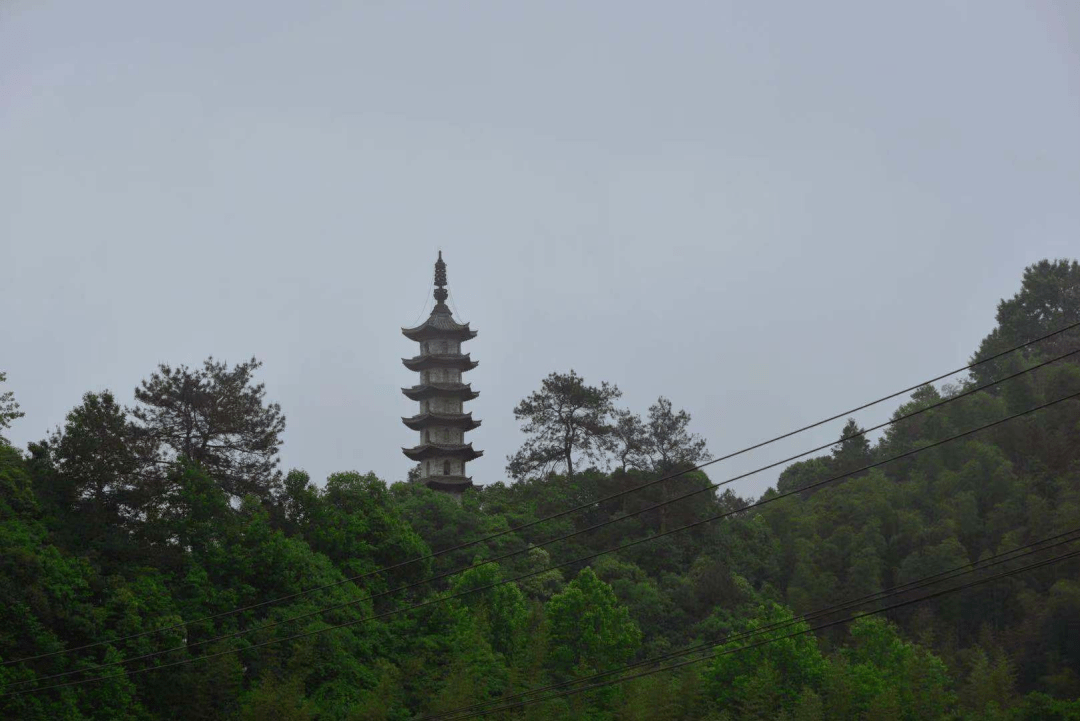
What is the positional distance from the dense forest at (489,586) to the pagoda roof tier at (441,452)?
499 centimetres

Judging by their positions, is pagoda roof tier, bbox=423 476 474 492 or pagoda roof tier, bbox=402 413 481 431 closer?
pagoda roof tier, bbox=423 476 474 492

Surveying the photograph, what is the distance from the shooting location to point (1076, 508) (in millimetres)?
38438

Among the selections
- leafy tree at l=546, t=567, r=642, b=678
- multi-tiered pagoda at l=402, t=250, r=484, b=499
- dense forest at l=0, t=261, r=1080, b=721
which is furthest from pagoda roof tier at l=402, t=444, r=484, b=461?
leafy tree at l=546, t=567, r=642, b=678

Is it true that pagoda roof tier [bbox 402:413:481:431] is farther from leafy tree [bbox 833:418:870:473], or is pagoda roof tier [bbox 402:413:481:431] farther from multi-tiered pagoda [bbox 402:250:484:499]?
leafy tree [bbox 833:418:870:473]

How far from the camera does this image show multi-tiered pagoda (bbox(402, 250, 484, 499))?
52281mm

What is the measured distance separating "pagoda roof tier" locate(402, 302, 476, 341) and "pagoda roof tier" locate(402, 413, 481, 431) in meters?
3.71

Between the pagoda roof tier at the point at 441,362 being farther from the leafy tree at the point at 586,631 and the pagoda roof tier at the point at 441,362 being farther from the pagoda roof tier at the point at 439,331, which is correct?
the leafy tree at the point at 586,631

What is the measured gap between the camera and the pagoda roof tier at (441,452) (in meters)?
52.2

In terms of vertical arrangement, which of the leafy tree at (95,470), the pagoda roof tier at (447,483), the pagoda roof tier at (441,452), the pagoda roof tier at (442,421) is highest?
the pagoda roof tier at (442,421)

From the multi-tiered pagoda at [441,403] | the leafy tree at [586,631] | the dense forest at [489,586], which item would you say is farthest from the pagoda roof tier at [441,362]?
the leafy tree at [586,631]

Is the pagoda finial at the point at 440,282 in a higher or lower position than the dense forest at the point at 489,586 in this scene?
higher

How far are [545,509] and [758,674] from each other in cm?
1611

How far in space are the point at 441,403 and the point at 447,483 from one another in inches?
148

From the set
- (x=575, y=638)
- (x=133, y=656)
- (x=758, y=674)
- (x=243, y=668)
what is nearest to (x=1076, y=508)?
(x=758, y=674)
